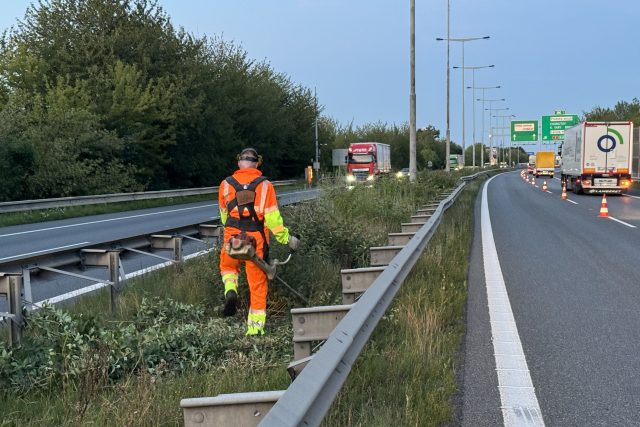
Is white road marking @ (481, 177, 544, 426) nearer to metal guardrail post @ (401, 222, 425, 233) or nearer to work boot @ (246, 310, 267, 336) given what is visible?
metal guardrail post @ (401, 222, 425, 233)

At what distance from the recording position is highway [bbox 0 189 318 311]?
8.20 metres

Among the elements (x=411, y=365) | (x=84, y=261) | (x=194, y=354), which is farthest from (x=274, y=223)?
(x=84, y=261)

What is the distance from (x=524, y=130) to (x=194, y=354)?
243 feet

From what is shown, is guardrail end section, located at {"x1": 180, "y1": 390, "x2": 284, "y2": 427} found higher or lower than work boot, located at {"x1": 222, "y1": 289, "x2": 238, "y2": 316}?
higher

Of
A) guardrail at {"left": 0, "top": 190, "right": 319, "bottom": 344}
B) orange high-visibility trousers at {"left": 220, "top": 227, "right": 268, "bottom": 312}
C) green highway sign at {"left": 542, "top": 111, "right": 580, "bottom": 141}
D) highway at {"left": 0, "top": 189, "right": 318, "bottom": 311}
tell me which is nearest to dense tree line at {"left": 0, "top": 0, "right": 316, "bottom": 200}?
highway at {"left": 0, "top": 189, "right": 318, "bottom": 311}

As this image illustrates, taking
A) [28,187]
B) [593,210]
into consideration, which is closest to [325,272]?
[593,210]

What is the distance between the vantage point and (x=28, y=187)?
935 inches

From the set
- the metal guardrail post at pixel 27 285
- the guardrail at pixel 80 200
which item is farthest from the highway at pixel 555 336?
the guardrail at pixel 80 200

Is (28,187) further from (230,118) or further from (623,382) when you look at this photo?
(623,382)

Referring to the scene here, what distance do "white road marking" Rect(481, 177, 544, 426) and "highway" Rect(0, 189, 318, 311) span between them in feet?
11.9

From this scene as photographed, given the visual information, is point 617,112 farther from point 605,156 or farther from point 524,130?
point 605,156

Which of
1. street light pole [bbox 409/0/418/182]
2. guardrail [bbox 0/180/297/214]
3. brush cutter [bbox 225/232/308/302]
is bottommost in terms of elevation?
guardrail [bbox 0/180/297/214]

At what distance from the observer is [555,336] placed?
5.73 metres

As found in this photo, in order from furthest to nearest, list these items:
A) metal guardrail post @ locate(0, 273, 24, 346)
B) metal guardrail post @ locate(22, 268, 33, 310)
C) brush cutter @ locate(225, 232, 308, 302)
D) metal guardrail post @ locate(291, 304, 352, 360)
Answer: metal guardrail post @ locate(22, 268, 33, 310) < brush cutter @ locate(225, 232, 308, 302) < metal guardrail post @ locate(0, 273, 24, 346) < metal guardrail post @ locate(291, 304, 352, 360)
